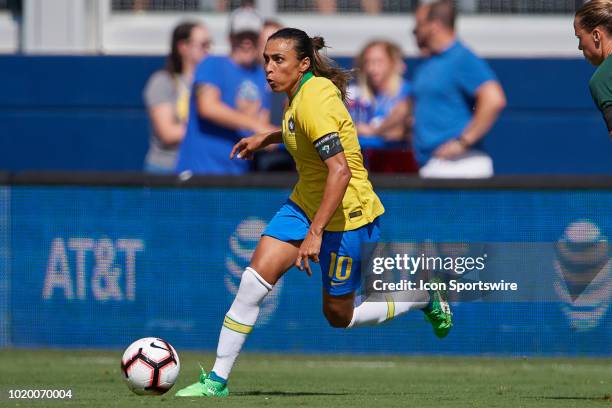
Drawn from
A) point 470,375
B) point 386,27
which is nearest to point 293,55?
point 470,375

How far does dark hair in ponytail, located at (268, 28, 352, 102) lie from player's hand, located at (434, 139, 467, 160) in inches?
119

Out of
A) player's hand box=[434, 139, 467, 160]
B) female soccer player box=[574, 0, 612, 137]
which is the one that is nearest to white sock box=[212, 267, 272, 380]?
female soccer player box=[574, 0, 612, 137]

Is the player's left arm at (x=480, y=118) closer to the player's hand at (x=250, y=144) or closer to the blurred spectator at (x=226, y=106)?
the blurred spectator at (x=226, y=106)

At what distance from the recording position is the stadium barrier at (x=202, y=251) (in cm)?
994

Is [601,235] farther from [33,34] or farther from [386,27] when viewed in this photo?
[33,34]

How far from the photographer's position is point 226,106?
1084 cm

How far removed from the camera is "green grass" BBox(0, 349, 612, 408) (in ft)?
24.4

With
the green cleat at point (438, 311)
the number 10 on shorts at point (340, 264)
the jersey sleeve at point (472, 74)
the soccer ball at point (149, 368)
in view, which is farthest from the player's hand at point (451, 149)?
the soccer ball at point (149, 368)

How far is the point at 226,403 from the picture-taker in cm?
725

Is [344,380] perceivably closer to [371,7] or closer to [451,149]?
[451,149]

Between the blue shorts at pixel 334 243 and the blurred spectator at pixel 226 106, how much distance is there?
3017 millimetres

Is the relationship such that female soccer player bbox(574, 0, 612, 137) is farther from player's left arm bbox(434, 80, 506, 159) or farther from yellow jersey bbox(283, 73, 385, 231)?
player's left arm bbox(434, 80, 506, 159)

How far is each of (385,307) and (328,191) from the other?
123 cm

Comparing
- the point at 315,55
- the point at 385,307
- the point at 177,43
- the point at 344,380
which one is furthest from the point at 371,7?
the point at 315,55
